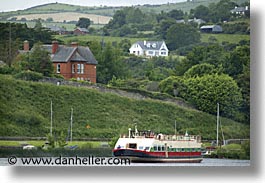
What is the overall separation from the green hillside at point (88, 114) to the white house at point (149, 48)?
43.7 inches

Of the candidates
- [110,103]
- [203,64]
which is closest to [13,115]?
[110,103]

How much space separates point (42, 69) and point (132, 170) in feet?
12.2

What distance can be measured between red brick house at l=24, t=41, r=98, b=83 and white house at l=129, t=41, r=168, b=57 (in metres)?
0.96

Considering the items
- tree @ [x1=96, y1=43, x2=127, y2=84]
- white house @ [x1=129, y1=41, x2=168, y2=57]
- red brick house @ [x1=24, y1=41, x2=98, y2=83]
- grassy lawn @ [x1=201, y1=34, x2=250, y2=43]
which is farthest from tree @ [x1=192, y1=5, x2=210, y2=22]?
red brick house @ [x1=24, y1=41, x2=98, y2=83]

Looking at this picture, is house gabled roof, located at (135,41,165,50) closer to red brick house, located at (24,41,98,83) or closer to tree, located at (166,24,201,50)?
tree, located at (166,24,201,50)

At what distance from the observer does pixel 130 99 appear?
27.0 m

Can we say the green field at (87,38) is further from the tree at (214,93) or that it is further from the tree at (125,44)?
the tree at (214,93)

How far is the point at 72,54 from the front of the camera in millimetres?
26938

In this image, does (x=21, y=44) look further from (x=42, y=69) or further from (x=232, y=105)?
(x=232, y=105)

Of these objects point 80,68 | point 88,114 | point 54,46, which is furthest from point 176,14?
point 88,114

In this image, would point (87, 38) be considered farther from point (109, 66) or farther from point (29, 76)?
point (29, 76)

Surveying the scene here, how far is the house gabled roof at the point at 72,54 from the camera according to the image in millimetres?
26848

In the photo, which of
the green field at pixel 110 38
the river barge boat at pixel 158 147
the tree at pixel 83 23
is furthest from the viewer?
the tree at pixel 83 23

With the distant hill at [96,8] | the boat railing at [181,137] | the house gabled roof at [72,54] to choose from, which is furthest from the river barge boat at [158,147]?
the distant hill at [96,8]
